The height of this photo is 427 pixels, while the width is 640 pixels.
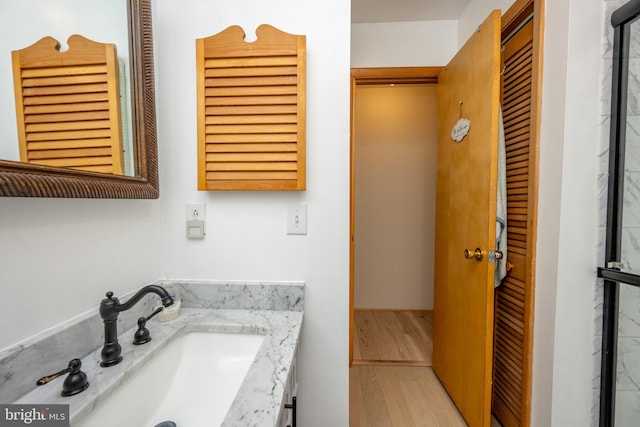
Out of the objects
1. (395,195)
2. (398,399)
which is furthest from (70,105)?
(395,195)

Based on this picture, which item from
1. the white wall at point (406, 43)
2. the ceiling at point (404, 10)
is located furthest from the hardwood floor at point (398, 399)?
the ceiling at point (404, 10)

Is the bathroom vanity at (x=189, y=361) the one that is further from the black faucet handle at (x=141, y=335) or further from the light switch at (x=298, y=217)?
the light switch at (x=298, y=217)

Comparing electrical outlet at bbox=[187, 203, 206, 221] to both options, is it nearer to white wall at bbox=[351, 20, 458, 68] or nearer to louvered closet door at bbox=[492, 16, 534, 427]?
louvered closet door at bbox=[492, 16, 534, 427]

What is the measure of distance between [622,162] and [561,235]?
334 mm

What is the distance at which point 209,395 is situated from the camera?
77 centimetres

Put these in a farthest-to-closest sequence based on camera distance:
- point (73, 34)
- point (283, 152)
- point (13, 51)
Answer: point (283, 152), point (73, 34), point (13, 51)

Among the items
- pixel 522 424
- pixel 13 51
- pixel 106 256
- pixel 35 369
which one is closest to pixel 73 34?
pixel 13 51

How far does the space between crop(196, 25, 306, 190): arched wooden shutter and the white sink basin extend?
53 centimetres

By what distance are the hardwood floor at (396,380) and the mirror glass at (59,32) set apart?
5.78 ft

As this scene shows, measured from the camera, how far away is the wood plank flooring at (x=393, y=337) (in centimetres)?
207

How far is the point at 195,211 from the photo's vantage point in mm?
1022

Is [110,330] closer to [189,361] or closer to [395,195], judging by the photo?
[189,361]

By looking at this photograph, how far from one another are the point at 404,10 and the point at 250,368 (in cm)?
217

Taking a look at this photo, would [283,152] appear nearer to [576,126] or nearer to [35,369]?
[35,369]
